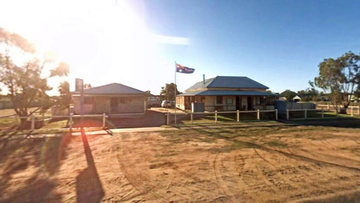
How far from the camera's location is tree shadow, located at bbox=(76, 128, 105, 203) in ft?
12.7

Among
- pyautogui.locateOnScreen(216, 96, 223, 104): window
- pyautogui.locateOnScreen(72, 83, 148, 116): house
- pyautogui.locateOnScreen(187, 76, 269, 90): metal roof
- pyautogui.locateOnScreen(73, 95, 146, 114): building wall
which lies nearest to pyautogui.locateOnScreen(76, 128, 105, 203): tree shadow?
pyautogui.locateOnScreen(72, 83, 148, 116): house

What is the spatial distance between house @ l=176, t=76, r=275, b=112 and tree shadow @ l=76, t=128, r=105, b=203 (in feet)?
66.0

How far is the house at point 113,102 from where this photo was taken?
21141 mm

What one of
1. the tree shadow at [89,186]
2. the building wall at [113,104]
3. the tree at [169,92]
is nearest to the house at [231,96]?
the building wall at [113,104]

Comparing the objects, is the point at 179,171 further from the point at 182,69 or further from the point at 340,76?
the point at 340,76

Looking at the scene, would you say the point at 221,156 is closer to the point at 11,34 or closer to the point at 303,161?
the point at 303,161

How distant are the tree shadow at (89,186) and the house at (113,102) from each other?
15.9 metres

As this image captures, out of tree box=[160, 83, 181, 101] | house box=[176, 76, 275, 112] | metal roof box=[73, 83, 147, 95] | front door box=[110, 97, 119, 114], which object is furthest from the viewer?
tree box=[160, 83, 181, 101]

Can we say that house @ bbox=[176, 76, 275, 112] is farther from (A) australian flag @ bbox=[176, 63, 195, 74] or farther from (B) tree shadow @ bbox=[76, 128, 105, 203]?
(B) tree shadow @ bbox=[76, 128, 105, 203]

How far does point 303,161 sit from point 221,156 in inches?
105

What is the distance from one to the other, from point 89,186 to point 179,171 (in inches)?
92.1

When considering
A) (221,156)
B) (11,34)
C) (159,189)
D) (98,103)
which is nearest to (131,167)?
(159,189)

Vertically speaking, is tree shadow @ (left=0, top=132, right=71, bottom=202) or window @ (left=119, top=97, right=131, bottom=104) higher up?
window @ (left=119, top=97, right=131, bottom=104)

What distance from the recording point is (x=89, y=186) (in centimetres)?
440
